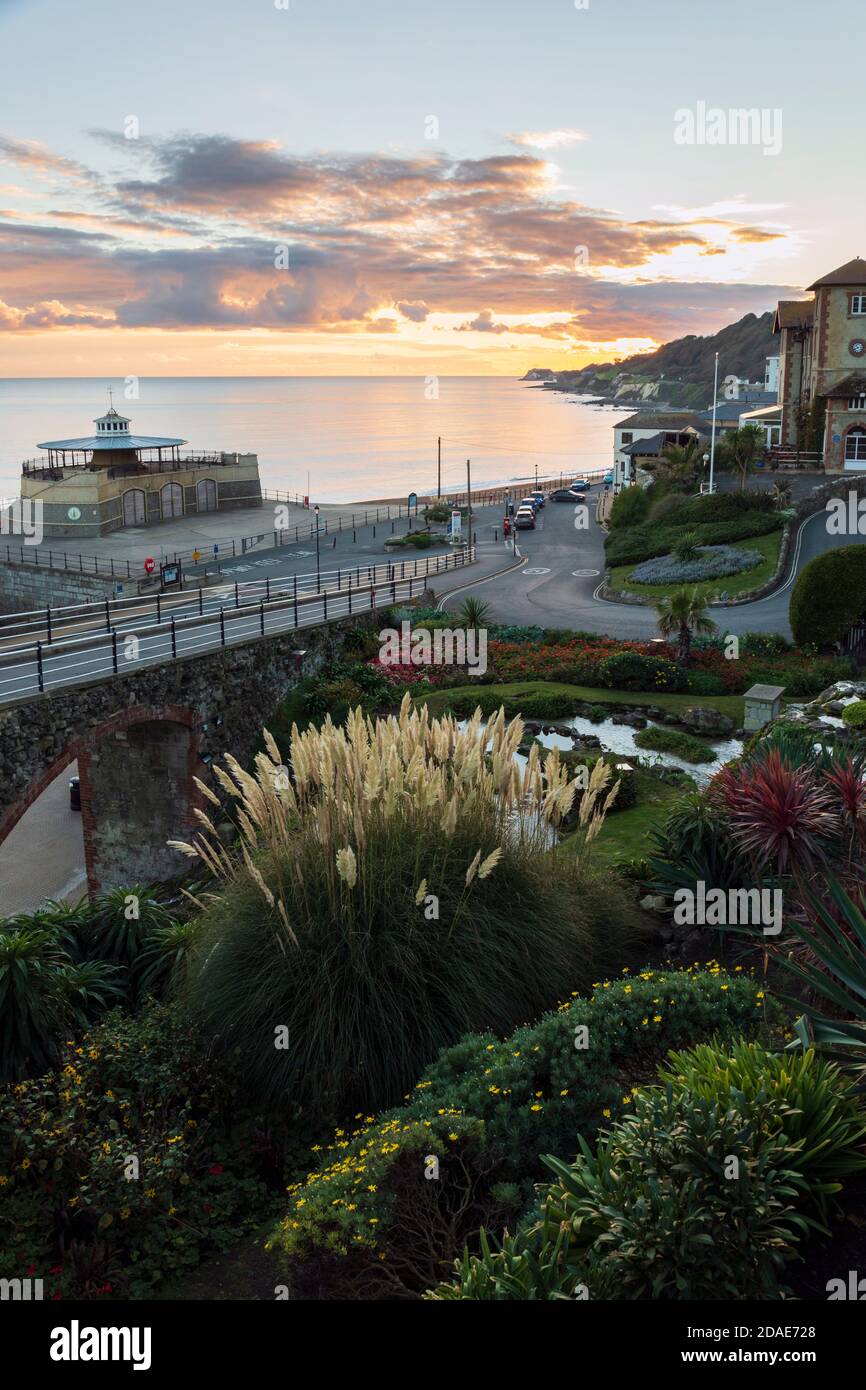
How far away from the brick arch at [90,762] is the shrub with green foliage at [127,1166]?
32.1 ft

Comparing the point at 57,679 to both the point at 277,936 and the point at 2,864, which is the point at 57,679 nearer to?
the point at 2,864

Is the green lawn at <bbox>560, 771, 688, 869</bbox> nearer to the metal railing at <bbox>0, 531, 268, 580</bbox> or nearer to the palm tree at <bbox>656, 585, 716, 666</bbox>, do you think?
the palm tree at <bbox>656, 585, 716, 666</bbox>

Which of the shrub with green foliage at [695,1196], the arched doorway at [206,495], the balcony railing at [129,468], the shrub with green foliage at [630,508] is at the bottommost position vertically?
the shrub with green foliage at [695,1196]

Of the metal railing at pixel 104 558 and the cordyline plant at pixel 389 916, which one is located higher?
the metal railing at pixel 104 558

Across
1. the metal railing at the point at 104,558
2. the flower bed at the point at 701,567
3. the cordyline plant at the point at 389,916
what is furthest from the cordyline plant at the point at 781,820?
the metal railing at the point at 104,558

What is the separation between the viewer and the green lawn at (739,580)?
120 ft

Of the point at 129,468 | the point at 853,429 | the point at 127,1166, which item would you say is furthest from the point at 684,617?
the point at 129,468

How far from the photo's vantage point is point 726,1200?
5332 mm

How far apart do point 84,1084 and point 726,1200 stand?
20.3ft

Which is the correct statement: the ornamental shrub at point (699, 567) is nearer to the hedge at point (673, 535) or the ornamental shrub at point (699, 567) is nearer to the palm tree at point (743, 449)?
the hedge at point (673, 535)

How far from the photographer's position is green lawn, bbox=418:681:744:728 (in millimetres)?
23375

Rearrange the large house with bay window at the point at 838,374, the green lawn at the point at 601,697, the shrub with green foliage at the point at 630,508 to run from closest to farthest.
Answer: the green lawn at the point at 601,697, the large house with bay window at the point at 838,374, the shrub with green foliage at the point at 630,508

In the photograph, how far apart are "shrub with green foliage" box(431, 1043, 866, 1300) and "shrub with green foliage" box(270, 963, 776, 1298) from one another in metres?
0.76
